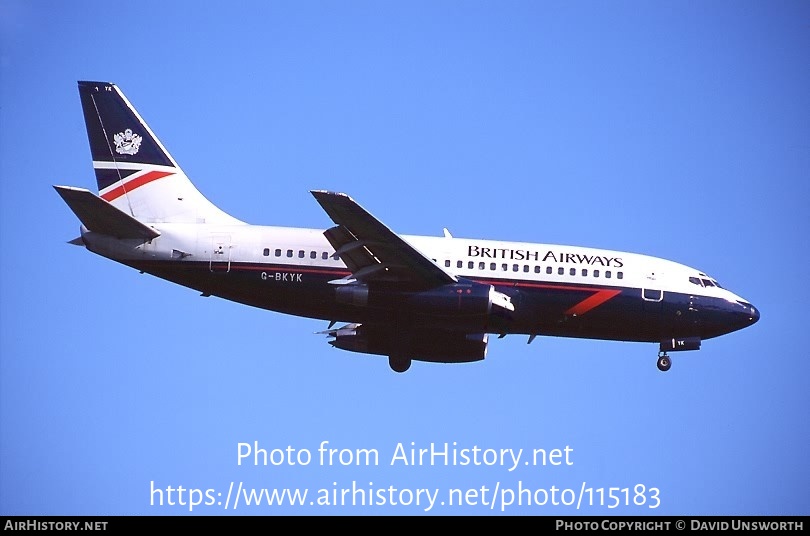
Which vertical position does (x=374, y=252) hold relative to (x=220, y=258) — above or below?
above

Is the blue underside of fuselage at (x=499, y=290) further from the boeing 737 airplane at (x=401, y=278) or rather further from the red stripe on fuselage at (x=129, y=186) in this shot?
the red stripe on fuselage at (x=129, y=186)

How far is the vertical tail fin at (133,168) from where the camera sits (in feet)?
174

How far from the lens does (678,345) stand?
52.3 meters

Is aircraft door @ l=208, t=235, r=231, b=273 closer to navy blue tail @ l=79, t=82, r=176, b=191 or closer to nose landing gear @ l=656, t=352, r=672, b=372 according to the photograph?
navy blue tail @ l=79, t=82, r=176, b=191

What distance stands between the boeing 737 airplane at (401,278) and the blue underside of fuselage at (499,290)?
0.13ft

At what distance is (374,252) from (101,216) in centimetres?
1012

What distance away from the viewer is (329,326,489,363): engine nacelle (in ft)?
173

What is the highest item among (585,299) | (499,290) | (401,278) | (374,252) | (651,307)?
(374,252)

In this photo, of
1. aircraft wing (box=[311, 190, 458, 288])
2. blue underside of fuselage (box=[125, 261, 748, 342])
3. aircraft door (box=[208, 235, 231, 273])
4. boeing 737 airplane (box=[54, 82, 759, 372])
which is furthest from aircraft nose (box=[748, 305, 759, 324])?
aircraft door (box=[208, 235, 231, 273])

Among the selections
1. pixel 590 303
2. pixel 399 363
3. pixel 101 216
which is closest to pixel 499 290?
pixel 590 303

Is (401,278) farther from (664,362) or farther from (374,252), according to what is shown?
(664,362)

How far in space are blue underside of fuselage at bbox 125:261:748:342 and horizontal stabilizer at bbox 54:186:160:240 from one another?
47.7 inches
